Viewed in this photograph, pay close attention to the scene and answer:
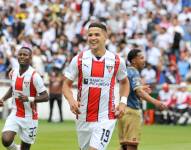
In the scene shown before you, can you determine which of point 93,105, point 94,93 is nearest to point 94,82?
point 94,93

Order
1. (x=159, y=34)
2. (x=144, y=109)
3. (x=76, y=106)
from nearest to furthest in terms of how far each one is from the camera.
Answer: (x=76, y=106), (x=144, y=109), (x=159, y=34)

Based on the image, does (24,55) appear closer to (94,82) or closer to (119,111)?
(94,82)

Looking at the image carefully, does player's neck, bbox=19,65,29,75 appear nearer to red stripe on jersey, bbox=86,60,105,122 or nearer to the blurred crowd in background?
red stripe on jersey, bbox=86,60,105,122

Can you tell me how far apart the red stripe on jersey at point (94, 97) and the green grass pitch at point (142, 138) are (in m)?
7.35

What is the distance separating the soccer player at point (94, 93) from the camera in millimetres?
12375

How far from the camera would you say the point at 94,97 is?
1250cm

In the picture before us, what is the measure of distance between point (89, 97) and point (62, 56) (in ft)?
69.7

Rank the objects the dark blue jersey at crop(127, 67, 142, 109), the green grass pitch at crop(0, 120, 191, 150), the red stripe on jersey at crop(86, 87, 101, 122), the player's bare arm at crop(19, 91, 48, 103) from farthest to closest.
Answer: the green grass pitch at crop(0, 120, 191, 150)
the dark blue jersey at crop(127, 67, 142, 109)
the player's bare arm at crop(19, 91, 48, 103)
the red stripe on jersey at crop(86, 87, 101, 122)

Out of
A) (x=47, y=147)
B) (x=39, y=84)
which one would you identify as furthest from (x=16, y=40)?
(x=39, y=84)

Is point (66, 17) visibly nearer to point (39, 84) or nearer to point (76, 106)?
point (39, 84)

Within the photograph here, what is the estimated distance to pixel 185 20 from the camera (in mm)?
35719

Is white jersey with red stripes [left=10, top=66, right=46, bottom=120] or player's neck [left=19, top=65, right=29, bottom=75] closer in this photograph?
white jersey with red stripes [left=10, top=66, right=46, bottom=120]

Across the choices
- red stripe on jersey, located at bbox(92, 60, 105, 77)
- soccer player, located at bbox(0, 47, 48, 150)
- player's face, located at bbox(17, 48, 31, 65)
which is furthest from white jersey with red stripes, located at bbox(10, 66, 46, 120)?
red stripe on jersey, located at bbox(92, 60, 105, 77)

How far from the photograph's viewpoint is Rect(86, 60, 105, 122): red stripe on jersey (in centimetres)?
1245
